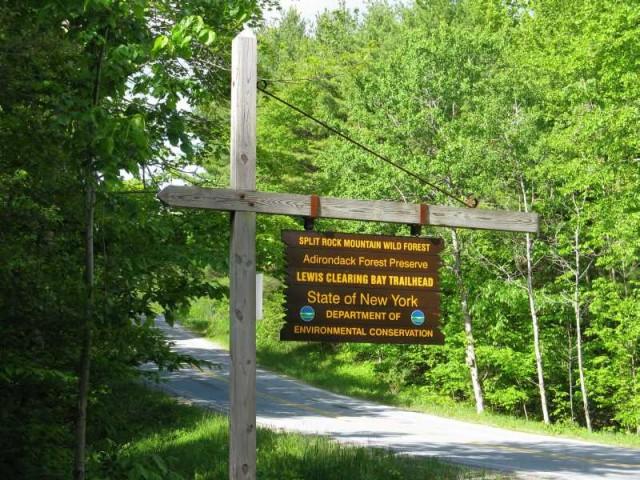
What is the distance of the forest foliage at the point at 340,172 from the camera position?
22.8ft

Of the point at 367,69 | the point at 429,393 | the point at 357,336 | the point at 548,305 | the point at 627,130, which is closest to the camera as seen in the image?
the point at 357,336

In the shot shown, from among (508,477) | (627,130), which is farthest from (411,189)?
(508,477)

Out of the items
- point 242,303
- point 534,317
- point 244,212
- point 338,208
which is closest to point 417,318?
point 338,208

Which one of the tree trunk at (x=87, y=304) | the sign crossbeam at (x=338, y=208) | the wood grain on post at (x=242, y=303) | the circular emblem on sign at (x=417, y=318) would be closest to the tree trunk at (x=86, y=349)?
the tree trunk at (x=87, y=304)

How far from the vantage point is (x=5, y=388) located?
24.8 feet

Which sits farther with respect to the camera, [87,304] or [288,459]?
[288,459]

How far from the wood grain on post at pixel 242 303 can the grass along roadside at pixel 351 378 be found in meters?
12.9

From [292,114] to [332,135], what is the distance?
227 centimetres

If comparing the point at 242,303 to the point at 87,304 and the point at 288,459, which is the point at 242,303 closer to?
the point at 87,304

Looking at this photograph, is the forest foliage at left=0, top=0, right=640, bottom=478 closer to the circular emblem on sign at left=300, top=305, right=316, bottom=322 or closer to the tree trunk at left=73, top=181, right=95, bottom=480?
the tree trunk at left=73, top=181, right=95, bottom=480

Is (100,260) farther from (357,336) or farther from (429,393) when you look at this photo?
(429,393)

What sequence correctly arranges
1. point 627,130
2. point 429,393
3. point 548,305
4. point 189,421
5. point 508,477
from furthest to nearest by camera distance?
A: point 429,393 < point 548,305 < point 627,130 < point 189,421 < point 508,477

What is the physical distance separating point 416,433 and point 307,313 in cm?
1224

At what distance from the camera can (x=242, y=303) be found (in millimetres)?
7480
